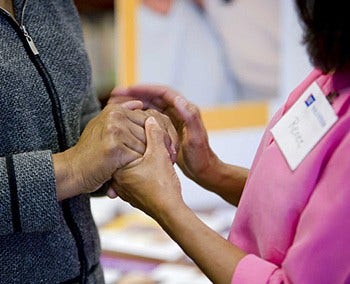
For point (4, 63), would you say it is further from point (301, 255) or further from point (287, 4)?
point (287, 4)

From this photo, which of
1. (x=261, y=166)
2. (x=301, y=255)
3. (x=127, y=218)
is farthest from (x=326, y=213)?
(x=127, y=218)

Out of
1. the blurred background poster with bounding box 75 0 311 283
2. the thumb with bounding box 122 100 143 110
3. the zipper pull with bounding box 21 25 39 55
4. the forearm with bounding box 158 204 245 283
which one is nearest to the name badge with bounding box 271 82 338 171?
the forearm with bounding box 158 204 245 283

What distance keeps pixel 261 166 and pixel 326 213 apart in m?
0.19

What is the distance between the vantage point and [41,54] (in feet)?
3.70

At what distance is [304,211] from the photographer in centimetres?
94

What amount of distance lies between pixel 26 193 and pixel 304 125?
0.43 m

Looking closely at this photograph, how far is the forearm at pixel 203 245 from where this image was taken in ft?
3.27

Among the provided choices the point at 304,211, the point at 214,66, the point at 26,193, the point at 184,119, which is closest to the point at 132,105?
the point at 184,119

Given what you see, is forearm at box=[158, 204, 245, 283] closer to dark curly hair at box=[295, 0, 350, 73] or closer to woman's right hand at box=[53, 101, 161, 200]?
woman's right hand at box=[53, 101, 161, 200]

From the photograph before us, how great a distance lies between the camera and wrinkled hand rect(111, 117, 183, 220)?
104 centimetres

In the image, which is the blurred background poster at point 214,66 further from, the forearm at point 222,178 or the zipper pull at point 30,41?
the zipper pull at point 30,41

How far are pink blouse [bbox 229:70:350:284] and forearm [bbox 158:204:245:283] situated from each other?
2 cm

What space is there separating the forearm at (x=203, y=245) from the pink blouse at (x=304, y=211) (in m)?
0.02

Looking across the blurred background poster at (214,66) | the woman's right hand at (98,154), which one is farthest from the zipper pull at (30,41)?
the blurred background poster at (214,66)
